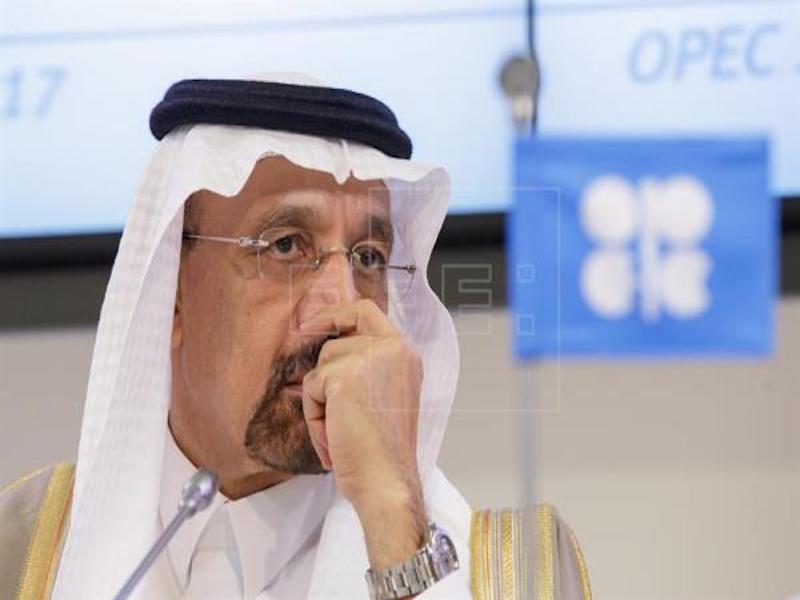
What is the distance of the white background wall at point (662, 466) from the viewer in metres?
2.18

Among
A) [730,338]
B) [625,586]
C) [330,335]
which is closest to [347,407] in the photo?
[330,335]

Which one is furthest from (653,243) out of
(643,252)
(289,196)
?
(289,196)

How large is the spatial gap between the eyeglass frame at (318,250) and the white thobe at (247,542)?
22 centimetres

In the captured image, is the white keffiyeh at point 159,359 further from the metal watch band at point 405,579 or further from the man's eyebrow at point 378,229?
the metal watch band at point 405,579

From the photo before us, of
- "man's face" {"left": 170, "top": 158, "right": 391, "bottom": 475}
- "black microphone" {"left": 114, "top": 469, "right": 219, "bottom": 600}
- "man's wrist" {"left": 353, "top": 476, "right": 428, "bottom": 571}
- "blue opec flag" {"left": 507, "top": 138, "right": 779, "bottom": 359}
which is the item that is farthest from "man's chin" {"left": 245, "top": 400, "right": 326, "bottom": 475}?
"blue opec flag" {"left": 507, "top": 138, "right": 779, "bottom": 359}

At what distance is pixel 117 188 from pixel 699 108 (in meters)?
0.75

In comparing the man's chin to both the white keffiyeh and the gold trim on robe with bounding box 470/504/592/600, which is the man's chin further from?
the gold trim on robe with bounding box 470/504/592/600

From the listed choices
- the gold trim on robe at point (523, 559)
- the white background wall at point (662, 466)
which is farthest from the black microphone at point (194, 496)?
the white background wall at point (662, 466)

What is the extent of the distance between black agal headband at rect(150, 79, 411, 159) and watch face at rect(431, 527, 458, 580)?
41cm

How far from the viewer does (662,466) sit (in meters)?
2.29

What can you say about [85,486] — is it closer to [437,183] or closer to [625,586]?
[437,183]

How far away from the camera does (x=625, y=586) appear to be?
7.29ft

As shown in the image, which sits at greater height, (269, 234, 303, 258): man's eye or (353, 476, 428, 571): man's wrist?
(269, 234, 303, 258): man's eye

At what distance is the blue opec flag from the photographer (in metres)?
1.46
